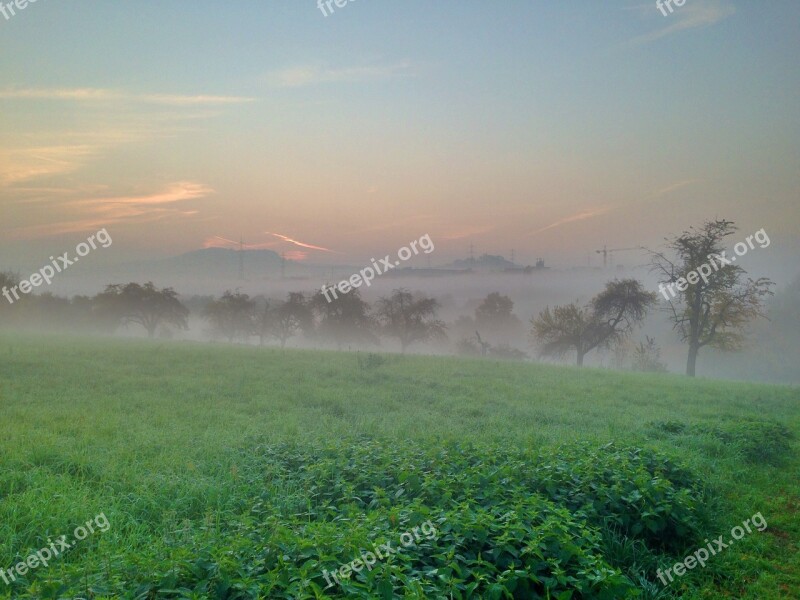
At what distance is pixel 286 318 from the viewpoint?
71812mm

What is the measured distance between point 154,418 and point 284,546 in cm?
948

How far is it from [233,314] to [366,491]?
69.7 meters

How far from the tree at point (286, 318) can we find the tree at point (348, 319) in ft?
8.85

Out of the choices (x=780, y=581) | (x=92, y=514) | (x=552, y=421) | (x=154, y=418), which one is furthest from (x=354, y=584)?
(x=552, y=421)

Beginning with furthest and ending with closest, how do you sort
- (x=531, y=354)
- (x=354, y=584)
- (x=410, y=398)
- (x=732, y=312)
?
(x=531, y=354)
(x=732, y=312)
(x=410, y=398)
(x=354, y=584)

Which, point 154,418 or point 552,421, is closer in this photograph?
point 154,418

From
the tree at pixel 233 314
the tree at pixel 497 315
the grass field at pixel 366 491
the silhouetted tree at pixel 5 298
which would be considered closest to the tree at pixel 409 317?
the tree at pixel 497 315

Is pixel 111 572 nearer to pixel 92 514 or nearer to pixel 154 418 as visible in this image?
pixel 92 514

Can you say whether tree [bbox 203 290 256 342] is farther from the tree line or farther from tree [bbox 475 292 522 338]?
tree [bbox 475 292 522 338]

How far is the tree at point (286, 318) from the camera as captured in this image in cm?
7100

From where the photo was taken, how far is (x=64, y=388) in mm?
16422

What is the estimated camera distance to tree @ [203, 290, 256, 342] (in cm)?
7306

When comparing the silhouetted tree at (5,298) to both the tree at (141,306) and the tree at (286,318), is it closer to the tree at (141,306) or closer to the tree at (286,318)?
the tree at (141,306)

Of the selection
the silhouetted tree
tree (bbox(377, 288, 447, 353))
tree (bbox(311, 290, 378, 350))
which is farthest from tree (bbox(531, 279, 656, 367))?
the silhouetted tree
